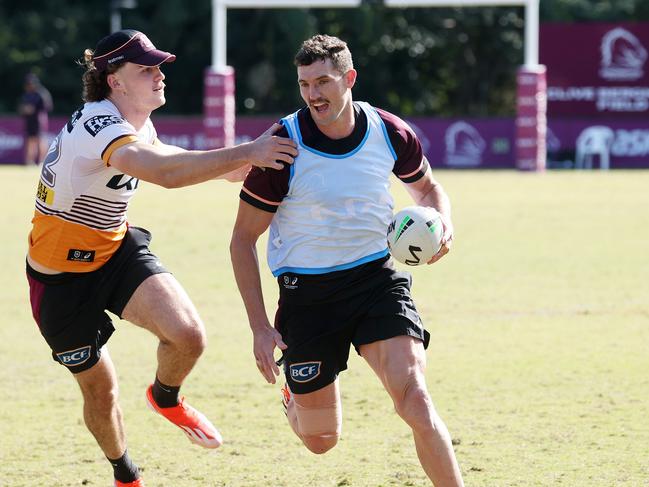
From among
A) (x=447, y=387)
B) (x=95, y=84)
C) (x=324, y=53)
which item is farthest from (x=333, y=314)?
(x=447, y=387)

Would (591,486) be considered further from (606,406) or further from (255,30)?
(255,30)

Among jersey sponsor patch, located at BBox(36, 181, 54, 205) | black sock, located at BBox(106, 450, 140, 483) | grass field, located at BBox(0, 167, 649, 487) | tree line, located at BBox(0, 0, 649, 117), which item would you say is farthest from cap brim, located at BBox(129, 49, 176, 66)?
tree line, located at BBox(0, 0, 649, 117)

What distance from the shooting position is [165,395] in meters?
6.69

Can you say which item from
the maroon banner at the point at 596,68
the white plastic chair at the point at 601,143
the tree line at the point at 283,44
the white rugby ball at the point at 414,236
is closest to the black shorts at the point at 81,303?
the white rugby ball at the point at 414,236

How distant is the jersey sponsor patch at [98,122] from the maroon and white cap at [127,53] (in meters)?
0.32

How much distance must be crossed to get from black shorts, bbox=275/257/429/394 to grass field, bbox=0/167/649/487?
0.71m

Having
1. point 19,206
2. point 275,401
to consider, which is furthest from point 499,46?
point 275,401

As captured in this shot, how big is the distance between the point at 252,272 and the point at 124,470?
1.28 meters

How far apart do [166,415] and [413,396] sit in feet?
5.89

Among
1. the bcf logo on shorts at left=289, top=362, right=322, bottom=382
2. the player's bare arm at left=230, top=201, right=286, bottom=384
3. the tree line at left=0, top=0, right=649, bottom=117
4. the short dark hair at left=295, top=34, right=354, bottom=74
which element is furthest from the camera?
the tree line at left=0, top=0, right=649, bottom=117

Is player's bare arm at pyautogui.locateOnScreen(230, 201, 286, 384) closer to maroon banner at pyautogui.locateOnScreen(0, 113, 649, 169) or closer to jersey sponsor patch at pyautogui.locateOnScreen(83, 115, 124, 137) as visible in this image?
jersey sponsor patch at pyautogui.locateOnScreen(83, 115, 124, 137)

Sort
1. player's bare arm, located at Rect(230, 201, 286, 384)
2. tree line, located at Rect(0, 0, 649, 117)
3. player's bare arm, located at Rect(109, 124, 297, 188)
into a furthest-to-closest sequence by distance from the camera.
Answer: tree line, located at Rect(0, 0, 649, 117) < player's bare arm, located at Rect(230, 201, 286, 384) < player's bare arm, located at Rect(109, 124, 297, 188)

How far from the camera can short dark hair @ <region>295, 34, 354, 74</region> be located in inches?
222

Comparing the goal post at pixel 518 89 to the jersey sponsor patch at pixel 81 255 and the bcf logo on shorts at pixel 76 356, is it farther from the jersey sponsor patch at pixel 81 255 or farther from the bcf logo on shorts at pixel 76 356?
the bcf logo on shorts at pixel 76 356
